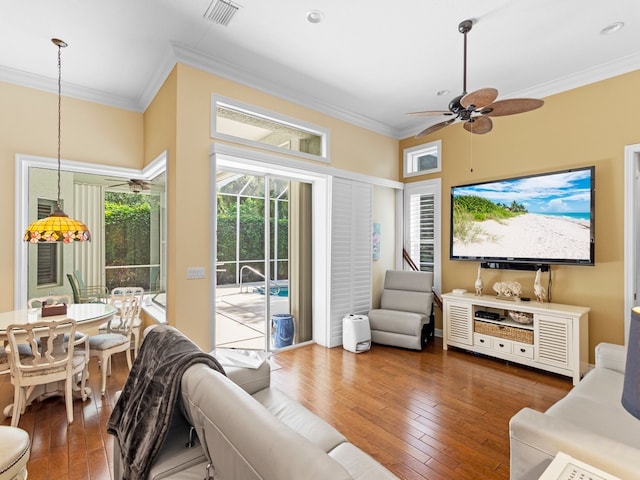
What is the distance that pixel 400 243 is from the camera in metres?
5.38

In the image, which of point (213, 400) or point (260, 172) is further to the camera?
point (260, 172)

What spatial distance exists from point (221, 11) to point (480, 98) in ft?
7.10

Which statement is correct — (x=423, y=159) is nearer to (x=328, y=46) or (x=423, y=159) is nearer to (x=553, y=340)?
(x=328, y=46)

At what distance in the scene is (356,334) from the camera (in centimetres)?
416

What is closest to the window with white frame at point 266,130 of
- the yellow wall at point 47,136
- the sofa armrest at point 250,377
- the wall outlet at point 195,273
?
the wall outlet at point 195,273

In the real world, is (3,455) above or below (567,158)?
below

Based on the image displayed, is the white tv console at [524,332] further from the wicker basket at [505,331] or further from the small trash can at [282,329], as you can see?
the small trash can at [282,329]

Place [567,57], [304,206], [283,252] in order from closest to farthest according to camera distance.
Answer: [567,57]
[283,252]
[304,206]

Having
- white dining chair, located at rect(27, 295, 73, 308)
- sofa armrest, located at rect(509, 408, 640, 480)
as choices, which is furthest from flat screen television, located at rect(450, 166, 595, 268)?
white dining chair, located at rect(27, 295, 73, 308)

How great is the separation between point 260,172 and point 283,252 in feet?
3.54

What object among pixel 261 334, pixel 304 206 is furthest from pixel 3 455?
pixel 304 206

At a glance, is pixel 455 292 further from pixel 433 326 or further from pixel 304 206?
pixel 304 206

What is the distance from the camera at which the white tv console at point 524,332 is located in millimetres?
3281

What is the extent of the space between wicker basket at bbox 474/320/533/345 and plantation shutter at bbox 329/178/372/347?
5.06 feet
